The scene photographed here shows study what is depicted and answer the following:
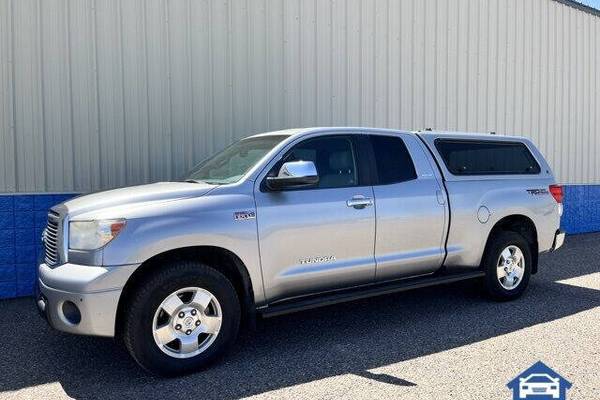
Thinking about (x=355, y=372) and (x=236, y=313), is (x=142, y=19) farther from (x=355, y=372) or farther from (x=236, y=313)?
(x=355, y=372)

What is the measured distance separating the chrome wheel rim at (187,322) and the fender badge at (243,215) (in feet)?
1.97

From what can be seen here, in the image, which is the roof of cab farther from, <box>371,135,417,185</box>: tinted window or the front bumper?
the front bumper

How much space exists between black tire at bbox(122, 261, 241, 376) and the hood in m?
0.50

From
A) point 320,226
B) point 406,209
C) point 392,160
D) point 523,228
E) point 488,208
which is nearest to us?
point 320,226

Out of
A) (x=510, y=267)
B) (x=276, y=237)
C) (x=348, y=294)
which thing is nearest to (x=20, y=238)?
(x=276, y=237)

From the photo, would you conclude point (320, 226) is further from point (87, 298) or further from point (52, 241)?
point (52, 241)

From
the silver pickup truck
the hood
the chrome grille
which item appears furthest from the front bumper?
the hood

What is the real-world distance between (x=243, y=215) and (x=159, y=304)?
0.91 meters

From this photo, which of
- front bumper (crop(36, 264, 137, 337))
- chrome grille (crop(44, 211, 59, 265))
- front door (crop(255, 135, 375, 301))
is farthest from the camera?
front door (crop(255, 135, 375, 301))

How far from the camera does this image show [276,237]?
4.36 metres

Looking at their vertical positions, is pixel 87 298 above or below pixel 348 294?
above

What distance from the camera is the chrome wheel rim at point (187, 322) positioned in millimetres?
3918

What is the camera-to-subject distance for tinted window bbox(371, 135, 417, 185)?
513cm

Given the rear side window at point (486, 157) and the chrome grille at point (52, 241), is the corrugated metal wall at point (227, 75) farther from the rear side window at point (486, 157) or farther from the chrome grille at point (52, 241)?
the rear side window at point (486, 157)
